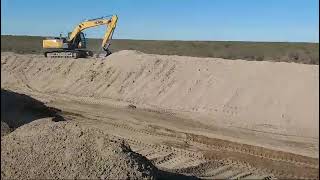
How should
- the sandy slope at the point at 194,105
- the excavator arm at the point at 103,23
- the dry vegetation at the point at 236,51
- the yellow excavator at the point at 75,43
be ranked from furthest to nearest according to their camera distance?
the dry vegetation at the point at 236,51
the yellow excavator at the point at 75,43
the excavator arm at the point at 103,23
the sandy slope at the point at 194,105

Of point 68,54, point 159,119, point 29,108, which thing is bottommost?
point 159,119

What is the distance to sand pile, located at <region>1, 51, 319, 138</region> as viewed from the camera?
1596 centimetres

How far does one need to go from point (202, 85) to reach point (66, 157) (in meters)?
12.9

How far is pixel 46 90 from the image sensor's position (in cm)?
2231

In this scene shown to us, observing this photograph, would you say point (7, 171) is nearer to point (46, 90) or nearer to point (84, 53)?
point (46, 90)

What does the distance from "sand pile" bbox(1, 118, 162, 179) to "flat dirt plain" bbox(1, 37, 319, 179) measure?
0.02 m

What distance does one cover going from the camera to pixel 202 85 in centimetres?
1962

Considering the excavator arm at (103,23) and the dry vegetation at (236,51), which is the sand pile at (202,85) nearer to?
the excavator arm at (103,23)

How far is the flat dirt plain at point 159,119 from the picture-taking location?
729 cm

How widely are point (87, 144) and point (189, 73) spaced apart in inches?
542

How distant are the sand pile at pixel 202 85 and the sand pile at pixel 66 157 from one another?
7.72m

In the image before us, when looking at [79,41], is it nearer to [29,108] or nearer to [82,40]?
[82,40]

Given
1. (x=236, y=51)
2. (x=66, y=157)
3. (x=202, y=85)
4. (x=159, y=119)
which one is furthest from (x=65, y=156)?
(x=236, y=51)

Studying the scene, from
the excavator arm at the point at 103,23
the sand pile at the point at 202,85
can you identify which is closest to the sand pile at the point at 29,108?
the sand pile at the point at 202,85
